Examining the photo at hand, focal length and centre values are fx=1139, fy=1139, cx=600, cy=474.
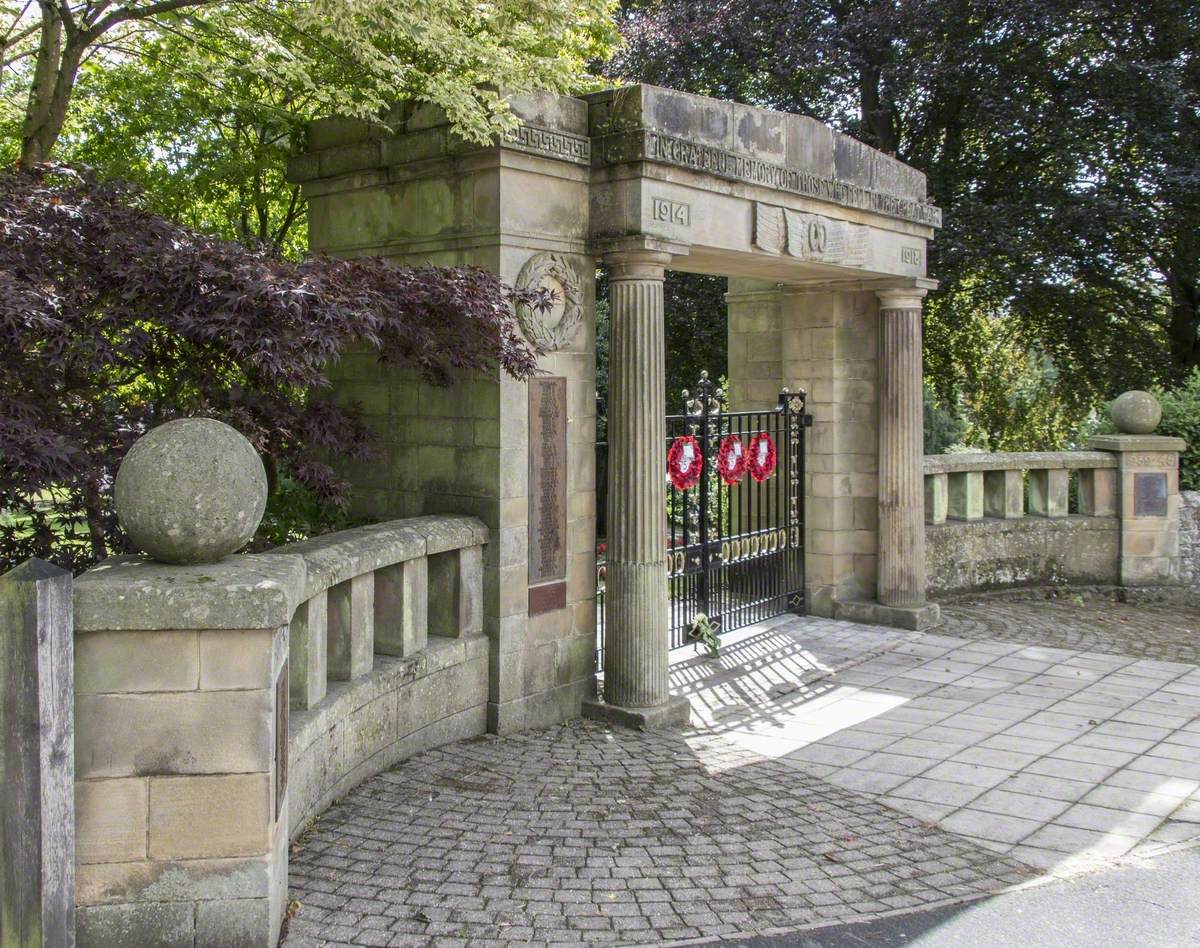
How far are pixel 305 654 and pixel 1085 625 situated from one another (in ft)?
27.4

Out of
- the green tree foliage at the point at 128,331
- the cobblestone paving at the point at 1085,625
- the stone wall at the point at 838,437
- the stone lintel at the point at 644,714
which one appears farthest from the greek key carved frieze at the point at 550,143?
the cobblestone paving at the point at 1085,625

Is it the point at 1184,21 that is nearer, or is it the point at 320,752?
the point at 320,752

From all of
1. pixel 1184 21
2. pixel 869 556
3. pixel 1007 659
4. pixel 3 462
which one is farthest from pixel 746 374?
pixel 1184 21

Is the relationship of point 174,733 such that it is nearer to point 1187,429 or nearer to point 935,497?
point 935,497

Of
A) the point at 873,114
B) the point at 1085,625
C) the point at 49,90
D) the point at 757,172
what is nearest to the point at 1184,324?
the point at 873,114

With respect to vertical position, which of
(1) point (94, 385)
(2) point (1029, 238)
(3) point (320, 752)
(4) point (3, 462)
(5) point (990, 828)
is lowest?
(5) point (990, 828)

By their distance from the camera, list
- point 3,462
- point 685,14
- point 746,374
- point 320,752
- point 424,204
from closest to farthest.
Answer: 1. point 3,462
2. point 320,752
3. point 424,204
4. point 746,374
5. point 685,14

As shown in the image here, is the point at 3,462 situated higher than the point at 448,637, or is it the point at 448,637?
the point at 3,462

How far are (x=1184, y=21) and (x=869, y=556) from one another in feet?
33.2

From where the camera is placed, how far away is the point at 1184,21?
15.6 m

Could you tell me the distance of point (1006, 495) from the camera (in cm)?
1237

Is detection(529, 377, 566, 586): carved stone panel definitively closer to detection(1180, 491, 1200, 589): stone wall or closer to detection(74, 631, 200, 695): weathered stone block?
detection(74, 631, 200, 695): weathered stone block

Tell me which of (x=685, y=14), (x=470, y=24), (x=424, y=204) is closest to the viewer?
(x=424, y=204)

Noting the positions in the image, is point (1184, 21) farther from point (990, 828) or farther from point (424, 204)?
point (990, 828)
